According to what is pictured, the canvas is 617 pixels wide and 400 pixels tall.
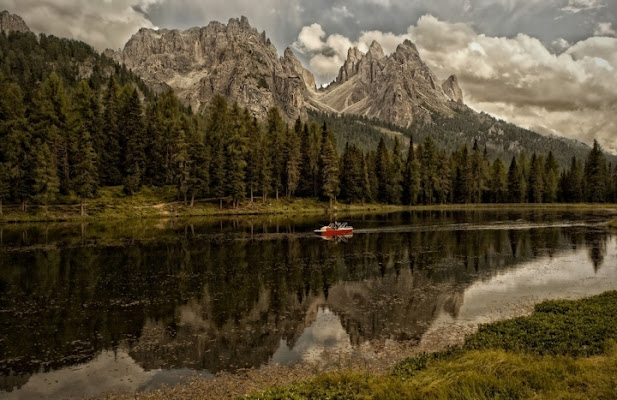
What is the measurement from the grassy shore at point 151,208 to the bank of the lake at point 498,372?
8901 cm

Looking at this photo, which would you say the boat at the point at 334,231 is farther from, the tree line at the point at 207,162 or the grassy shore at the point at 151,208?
the grassy shore at the point at 151,208

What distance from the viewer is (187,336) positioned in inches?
893

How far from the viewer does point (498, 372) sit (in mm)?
14531

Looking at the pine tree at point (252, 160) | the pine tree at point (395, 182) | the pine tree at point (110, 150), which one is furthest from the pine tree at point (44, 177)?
the pine tree at point (395, 182)

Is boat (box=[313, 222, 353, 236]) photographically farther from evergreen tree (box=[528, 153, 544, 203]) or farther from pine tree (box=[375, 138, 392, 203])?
evergreen tree (box=[528, 153, 544, 203])

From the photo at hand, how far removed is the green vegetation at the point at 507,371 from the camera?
510 inches

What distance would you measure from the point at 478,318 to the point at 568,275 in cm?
1790

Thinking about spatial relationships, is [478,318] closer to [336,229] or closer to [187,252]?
[187,252]

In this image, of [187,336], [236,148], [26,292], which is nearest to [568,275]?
[187,336]

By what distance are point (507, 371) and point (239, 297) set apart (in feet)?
66.2

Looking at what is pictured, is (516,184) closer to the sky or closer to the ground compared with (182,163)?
closer to the ground

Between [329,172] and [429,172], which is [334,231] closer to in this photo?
[329,172]

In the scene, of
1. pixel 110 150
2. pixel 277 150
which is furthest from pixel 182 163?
pixel 277 150

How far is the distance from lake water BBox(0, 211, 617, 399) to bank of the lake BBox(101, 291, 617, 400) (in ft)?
8.63
